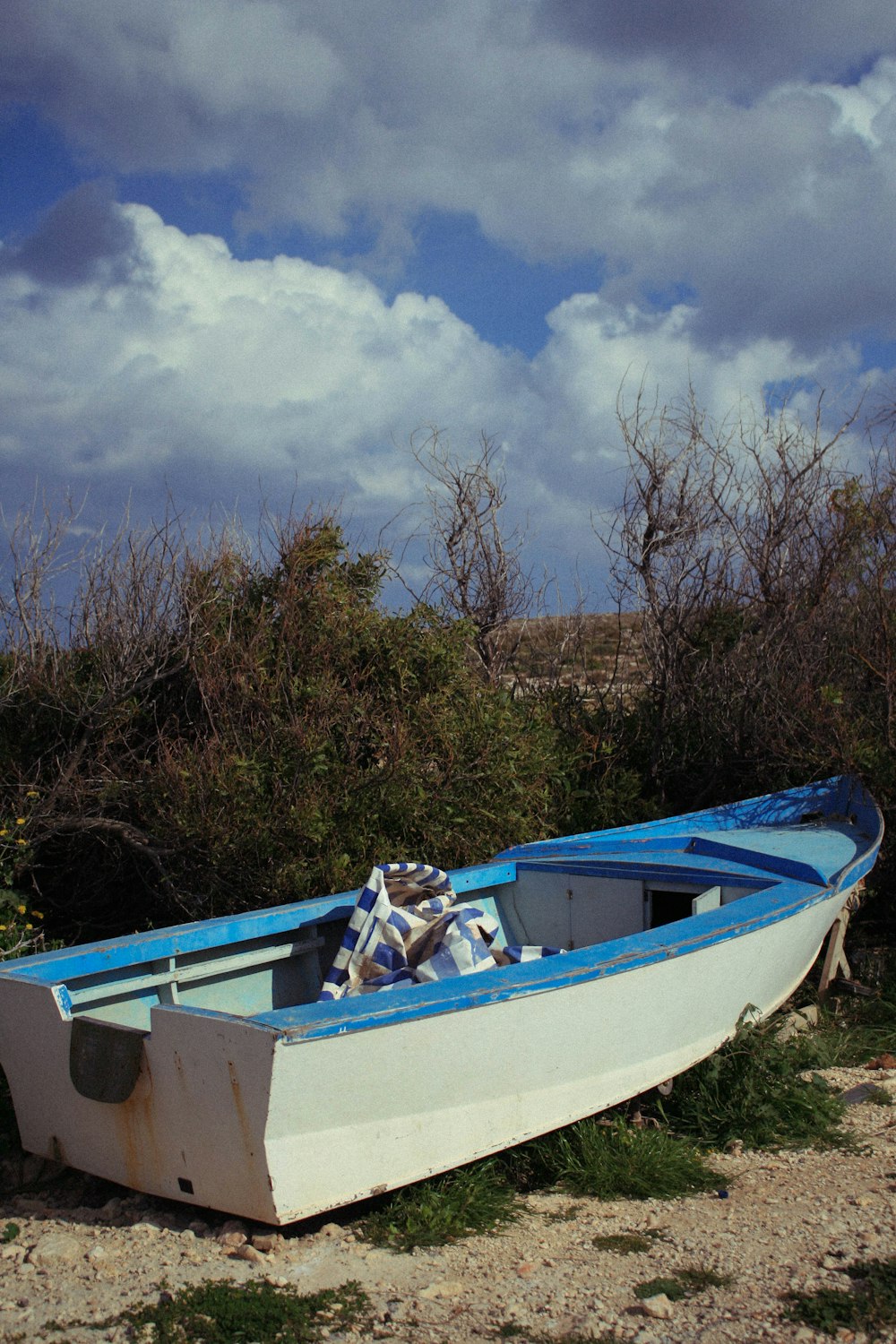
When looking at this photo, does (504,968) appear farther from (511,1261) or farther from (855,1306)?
(855,1306)

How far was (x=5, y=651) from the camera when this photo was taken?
269 inches

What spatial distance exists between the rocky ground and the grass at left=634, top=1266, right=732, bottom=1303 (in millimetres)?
28

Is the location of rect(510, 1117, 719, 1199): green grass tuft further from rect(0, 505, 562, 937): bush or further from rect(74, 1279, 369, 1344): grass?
rect(0, 505, 562, 937): bush

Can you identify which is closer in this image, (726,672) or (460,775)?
(460,775)

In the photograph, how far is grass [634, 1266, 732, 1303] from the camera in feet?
10.7

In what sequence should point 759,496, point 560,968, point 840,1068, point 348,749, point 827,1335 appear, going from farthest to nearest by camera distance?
1. point 759,496
2. point 348,749
3. point 840,1068
4. point 560,968
5. point 827,1335

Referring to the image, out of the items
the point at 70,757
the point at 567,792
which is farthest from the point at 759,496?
the point at 70,757

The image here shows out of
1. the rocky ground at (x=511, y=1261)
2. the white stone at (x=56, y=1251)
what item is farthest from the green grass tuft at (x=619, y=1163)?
the white stone at (x=56, y=1251)

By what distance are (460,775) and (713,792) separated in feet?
9.85

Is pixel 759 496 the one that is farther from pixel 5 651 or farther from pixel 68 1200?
pixel 68 1200

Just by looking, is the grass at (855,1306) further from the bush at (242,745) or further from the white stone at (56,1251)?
the bush at (242,745)

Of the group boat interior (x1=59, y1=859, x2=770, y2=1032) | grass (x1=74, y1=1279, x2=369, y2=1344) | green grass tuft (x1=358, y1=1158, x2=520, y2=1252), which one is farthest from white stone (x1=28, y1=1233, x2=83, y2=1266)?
green grass tuft (x1=358, y1=1158, x2=520, y2=1252)

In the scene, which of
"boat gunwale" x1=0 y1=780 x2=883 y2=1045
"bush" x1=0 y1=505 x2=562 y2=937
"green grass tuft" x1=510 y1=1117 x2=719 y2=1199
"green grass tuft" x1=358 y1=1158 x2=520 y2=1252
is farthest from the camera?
"bush" x1=0 y1=505 x2=562 y2=937

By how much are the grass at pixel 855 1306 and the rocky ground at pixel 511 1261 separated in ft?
0.16
